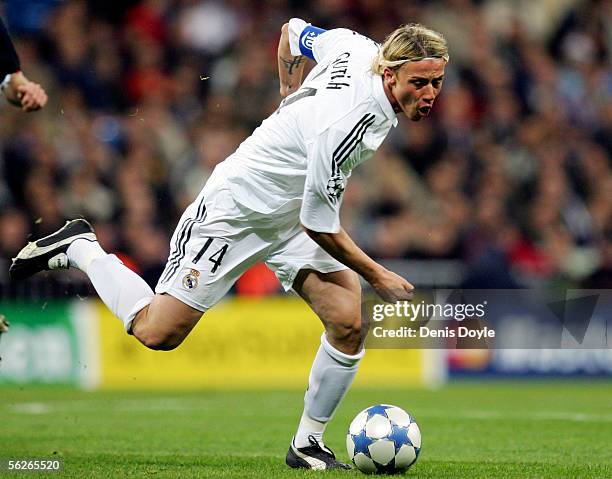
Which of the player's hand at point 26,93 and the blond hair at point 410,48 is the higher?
the blond hair at point 410,48

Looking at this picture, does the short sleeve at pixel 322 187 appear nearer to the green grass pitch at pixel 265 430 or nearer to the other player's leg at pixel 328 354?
the other player's leg at pixel 328 354

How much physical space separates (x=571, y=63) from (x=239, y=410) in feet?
30.6

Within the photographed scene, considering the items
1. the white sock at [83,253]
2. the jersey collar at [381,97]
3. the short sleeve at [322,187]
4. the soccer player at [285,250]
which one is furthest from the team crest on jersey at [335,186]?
the white sock at [83,253]

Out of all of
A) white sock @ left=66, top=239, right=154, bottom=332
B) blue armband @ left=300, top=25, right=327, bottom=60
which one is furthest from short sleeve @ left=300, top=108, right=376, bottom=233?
white sock @ left=66, top=239, right=154, bottom=332

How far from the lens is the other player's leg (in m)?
6.71

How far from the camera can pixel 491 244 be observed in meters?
14.5

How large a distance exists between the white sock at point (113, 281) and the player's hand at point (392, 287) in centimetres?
152

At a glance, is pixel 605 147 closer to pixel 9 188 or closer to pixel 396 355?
pixel 396 355

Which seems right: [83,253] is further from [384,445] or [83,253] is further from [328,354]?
[384,445]

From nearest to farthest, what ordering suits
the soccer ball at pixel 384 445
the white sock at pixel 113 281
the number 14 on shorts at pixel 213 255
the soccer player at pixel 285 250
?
the soccer ball at pixel 384 445
the soccer player at pixel 285 250
the number 14 on shorts at pixel 213 255
the white sock at pixel 113 281

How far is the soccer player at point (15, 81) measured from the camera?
7301 millimetres

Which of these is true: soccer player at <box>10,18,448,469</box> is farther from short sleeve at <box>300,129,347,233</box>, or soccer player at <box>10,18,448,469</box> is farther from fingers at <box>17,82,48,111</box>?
fingers at <box>17,82,48,111</box>

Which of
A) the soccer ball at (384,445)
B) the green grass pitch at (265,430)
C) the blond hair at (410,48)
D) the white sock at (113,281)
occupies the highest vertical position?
the blond hair at (410,48)

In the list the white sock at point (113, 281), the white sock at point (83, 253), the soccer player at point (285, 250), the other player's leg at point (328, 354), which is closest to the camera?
the soccer player at point (285, 250)
